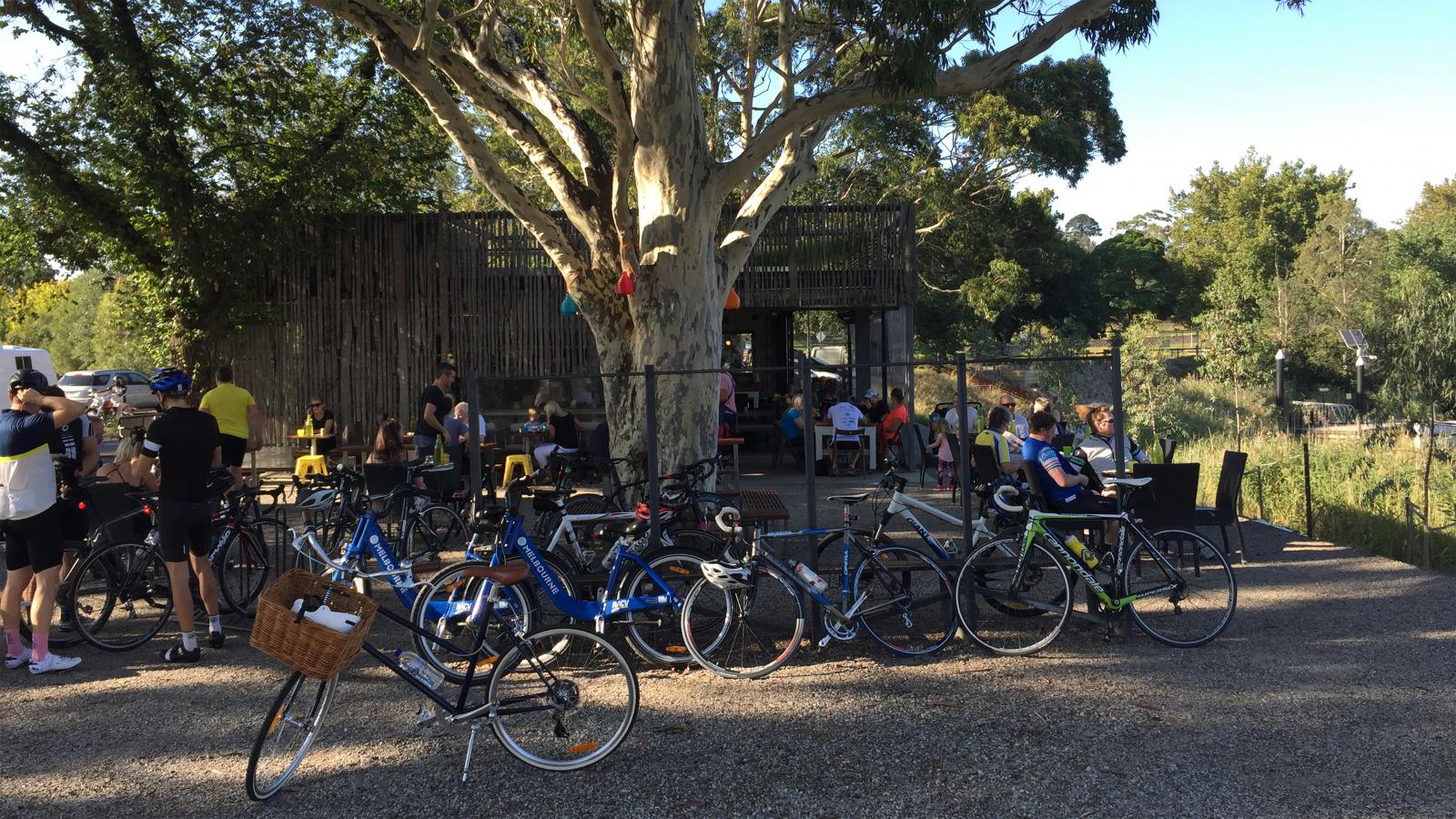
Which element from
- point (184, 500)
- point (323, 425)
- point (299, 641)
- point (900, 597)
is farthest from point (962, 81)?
point (323, 425)

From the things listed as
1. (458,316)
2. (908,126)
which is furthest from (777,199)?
(908,126)

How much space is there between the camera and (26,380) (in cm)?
649

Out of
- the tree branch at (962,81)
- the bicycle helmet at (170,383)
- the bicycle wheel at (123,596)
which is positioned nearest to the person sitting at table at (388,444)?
the bicycle wheel at (123,596)

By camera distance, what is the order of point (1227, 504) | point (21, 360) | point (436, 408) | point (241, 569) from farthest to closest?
point (21, 360) → point (436, 408) → point (1227, 504) → point (241, 569)

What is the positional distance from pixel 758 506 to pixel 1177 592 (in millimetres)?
3067

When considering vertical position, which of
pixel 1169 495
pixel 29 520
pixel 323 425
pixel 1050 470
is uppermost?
pixel 323 425

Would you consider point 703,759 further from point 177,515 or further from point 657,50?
point 657,50

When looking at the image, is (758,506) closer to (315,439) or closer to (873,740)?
(873,740)

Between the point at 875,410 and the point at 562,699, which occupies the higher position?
the point at 875,410

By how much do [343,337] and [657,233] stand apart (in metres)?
7.84

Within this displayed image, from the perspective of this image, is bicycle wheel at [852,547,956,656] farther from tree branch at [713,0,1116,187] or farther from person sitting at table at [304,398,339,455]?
person sitting at table at [304,398,339,455]

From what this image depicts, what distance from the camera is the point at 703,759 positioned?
4.90 meters

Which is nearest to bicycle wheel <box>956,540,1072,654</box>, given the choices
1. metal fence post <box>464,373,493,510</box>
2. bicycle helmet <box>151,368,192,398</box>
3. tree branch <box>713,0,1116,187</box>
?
metal fence post <box>464,373,493,510</box>

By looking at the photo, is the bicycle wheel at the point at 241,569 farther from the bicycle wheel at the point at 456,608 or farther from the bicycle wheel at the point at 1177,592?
the bicycle wheel at the point at 1177,592
